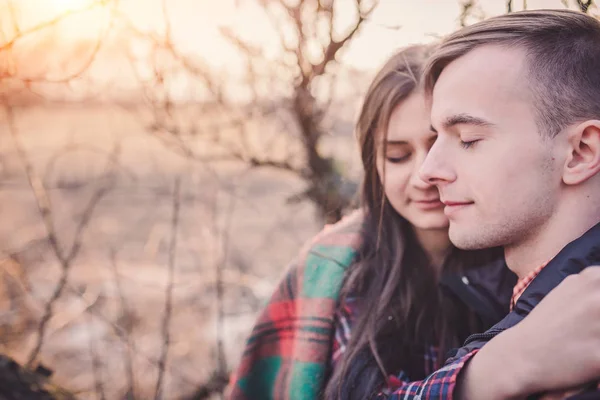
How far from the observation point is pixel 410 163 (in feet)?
7.22

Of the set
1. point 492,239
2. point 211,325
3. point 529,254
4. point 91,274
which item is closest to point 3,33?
point 492,239

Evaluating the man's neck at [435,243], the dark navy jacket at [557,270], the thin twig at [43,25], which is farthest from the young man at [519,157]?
the thin twig at [43,25]

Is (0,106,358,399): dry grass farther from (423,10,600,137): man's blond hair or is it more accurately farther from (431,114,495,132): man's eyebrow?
(423,10,600,137): man's blond hair

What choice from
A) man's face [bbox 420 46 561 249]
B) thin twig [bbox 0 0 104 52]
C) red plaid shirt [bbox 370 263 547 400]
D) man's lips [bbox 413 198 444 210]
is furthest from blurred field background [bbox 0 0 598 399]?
red plaid shirt [bbox 370 263 547 400]

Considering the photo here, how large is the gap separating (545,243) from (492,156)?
0.29m

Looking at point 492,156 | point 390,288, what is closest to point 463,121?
point 492,156

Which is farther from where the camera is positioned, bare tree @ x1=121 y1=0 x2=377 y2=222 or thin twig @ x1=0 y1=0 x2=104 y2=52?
bare tree @ x1=121 y1=0 x2=377 y2=222

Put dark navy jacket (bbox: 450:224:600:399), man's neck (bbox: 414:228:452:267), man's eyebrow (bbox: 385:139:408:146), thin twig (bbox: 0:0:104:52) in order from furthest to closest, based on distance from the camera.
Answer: man's neck (bbox: 414:228:452:267), man's eyebrow (bbox: 385:139:408:146), thin twig (bbox: 0:0:104:52), dark navy jacket (bbox: 450:224:600:399)

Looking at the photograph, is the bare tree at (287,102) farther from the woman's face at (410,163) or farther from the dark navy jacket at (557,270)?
the dark navy jacket at (557,270)

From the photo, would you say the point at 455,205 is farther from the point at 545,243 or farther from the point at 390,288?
the point at 390,288

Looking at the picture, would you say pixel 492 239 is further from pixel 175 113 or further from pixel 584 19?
pixel 175 113

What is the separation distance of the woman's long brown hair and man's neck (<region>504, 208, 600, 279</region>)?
1.88 ft

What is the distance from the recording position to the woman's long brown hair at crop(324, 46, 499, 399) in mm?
2066

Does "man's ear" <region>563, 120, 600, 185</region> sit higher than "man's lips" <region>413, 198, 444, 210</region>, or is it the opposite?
"man's ear" <region>563, 120, 600, 185</region>
